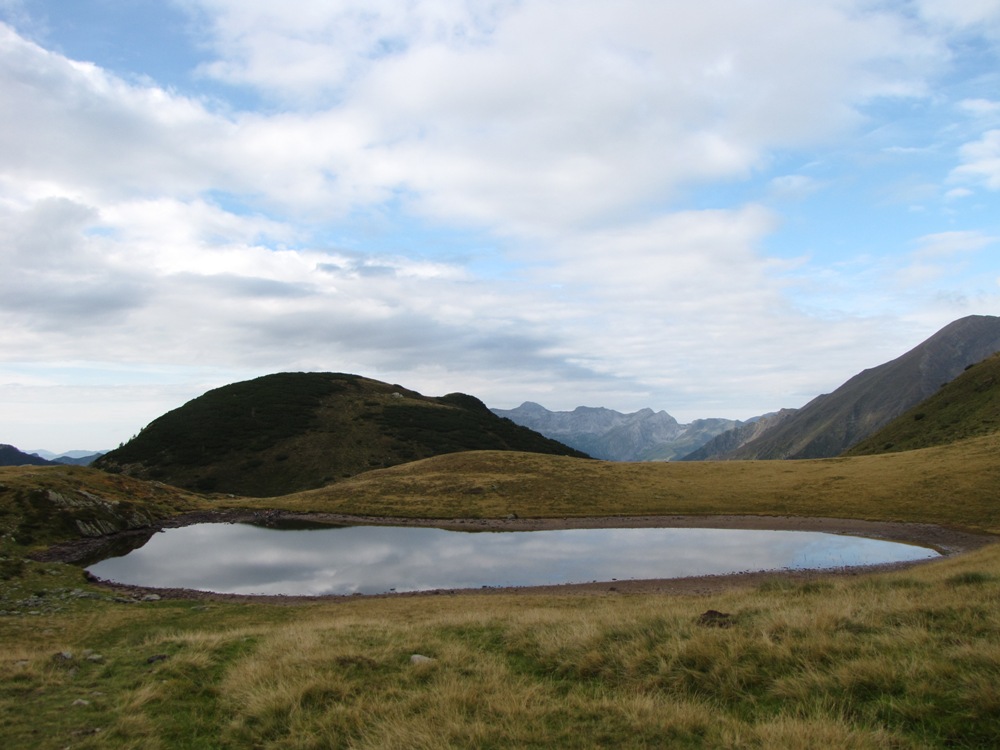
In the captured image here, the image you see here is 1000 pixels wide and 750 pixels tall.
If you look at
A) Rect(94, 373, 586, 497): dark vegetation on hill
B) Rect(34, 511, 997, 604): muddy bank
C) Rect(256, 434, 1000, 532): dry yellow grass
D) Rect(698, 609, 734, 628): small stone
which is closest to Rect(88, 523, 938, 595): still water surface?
Rect(34, 511, 997, 604): muddy bank

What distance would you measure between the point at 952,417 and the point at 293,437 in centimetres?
11981

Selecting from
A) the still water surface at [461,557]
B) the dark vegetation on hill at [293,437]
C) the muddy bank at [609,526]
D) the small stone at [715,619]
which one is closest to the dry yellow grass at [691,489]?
the muddy bank at [609,526]

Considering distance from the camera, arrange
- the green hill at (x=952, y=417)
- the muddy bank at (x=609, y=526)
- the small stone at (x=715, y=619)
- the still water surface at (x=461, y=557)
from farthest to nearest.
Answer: the green hill at (x=952, y=417)
the still water surface at (x=461, y=557)
the muddy bank at (x=609, y=526)
the small stone at (x=715, y=619)

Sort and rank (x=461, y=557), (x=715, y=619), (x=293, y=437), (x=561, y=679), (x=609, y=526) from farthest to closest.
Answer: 1. (x=293, y=437)
2. (x=609, y=526)
3. (x=461, y=557)
4. (x=715, y=619)
5. (x=561, y=679)

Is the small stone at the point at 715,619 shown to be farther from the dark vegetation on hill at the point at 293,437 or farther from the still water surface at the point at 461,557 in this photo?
the dark vegetation on hill at the point at 293,437

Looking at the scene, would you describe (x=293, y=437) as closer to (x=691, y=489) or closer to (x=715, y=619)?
(x=691, y=489)

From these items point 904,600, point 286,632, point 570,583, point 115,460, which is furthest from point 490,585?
point 115,460

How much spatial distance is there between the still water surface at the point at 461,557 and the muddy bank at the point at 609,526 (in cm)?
169

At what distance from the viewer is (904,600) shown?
480 inches

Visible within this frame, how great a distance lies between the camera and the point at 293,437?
116 metres

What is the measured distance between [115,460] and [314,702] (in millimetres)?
122481

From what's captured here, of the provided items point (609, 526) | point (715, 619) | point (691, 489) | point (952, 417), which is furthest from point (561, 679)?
point (952, 417)

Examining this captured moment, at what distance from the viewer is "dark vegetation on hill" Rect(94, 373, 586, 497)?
103 m

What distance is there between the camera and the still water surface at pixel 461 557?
102ft
